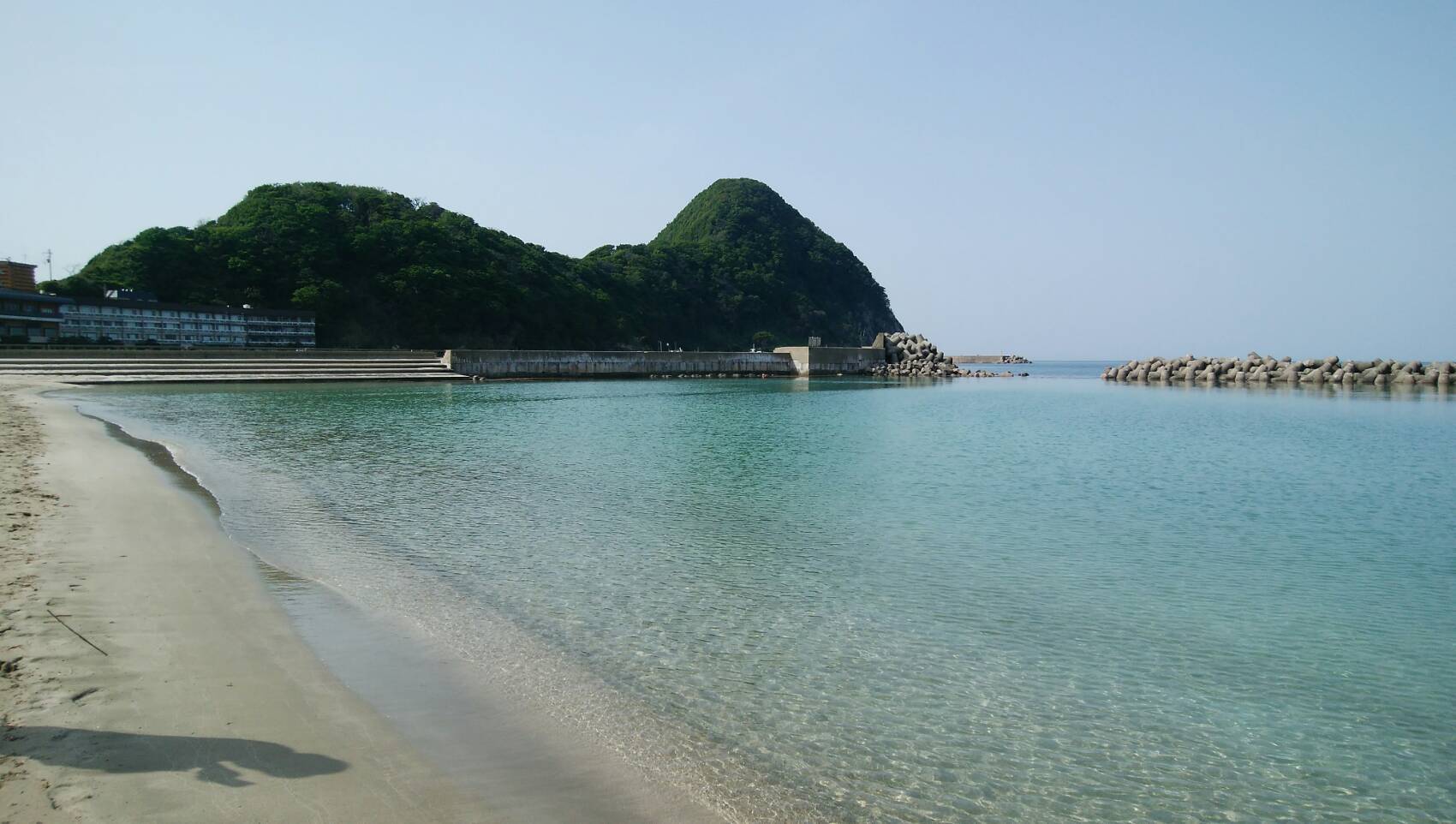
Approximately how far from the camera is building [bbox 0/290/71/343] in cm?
5012

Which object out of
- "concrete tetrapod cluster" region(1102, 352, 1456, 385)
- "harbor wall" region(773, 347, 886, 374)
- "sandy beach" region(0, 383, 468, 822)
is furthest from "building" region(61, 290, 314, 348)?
"concrete tetrapod cluster" region(1102, 352, 1456, 385)

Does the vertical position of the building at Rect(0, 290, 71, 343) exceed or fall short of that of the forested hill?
it falls short

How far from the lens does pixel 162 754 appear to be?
4.02 metres

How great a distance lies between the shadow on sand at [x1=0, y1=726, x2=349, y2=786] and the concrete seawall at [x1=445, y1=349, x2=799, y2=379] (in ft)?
Answer: 182

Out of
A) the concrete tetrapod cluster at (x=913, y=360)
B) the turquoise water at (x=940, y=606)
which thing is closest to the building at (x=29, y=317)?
the turquoise water at (x=940, y=606)

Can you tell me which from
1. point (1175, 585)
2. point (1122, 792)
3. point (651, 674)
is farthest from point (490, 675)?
point (1175, 585)

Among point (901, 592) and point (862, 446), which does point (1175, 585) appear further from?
point (862, 446)

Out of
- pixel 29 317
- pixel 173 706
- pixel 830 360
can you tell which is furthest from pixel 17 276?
pixel 173 706

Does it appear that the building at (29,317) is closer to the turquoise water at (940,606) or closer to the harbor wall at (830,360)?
the turquoise water at (940,606)

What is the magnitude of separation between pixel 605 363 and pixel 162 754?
2453 inches

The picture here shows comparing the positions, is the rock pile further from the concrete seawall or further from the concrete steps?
the concrete steps

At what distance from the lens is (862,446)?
21.2 metres

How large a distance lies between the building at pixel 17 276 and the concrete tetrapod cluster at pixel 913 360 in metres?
68.8

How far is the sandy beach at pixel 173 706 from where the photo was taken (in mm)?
3627
